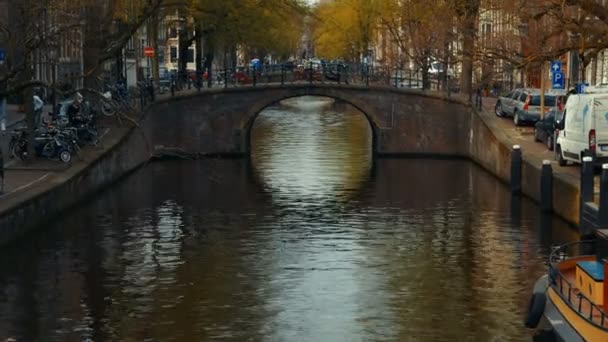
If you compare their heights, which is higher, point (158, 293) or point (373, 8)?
point (373, 8)

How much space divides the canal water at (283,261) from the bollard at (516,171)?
2.54 feet

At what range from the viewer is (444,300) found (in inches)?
965

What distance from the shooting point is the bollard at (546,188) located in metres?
34.3

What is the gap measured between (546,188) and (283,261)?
9087 mm

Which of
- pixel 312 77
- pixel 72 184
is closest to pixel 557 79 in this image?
pixel 312 77

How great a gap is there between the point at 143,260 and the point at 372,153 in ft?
90.5

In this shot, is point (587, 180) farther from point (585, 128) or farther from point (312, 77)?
point (312, 77)

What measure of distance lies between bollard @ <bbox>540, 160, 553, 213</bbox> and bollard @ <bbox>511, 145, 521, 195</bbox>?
4126 mm

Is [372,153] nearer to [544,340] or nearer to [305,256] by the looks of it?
[305,256]

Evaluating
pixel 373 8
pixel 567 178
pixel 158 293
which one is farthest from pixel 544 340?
pixel 373 8

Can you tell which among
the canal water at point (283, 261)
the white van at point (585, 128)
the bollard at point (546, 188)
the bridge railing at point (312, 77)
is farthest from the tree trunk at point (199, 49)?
the bollard at point (546, 188)

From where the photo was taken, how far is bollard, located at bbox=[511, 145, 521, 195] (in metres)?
39.1

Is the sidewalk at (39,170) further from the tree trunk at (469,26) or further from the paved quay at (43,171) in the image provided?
the tree trunk at (469,26)

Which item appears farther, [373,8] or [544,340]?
[373,8]
